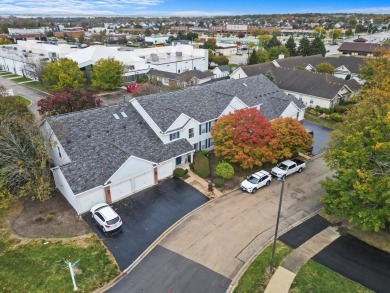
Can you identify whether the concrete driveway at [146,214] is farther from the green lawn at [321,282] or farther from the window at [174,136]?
the green lawn at [321,282]

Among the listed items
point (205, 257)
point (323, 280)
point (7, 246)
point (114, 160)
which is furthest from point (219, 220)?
point (7, 246)

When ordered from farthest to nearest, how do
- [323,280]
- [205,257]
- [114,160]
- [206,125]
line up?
[206,125] < [114,160] < [205,257] < [323,280]

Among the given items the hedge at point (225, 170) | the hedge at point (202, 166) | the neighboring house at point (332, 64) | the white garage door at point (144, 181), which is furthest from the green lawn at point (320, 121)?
the white garage door at point (144, 181)

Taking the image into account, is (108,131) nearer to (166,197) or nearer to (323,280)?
(166,197)

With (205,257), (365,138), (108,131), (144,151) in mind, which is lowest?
(205,257)

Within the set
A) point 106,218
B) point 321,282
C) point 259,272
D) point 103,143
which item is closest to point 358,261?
point 321,282

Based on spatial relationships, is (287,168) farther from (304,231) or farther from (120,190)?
(120,190)
